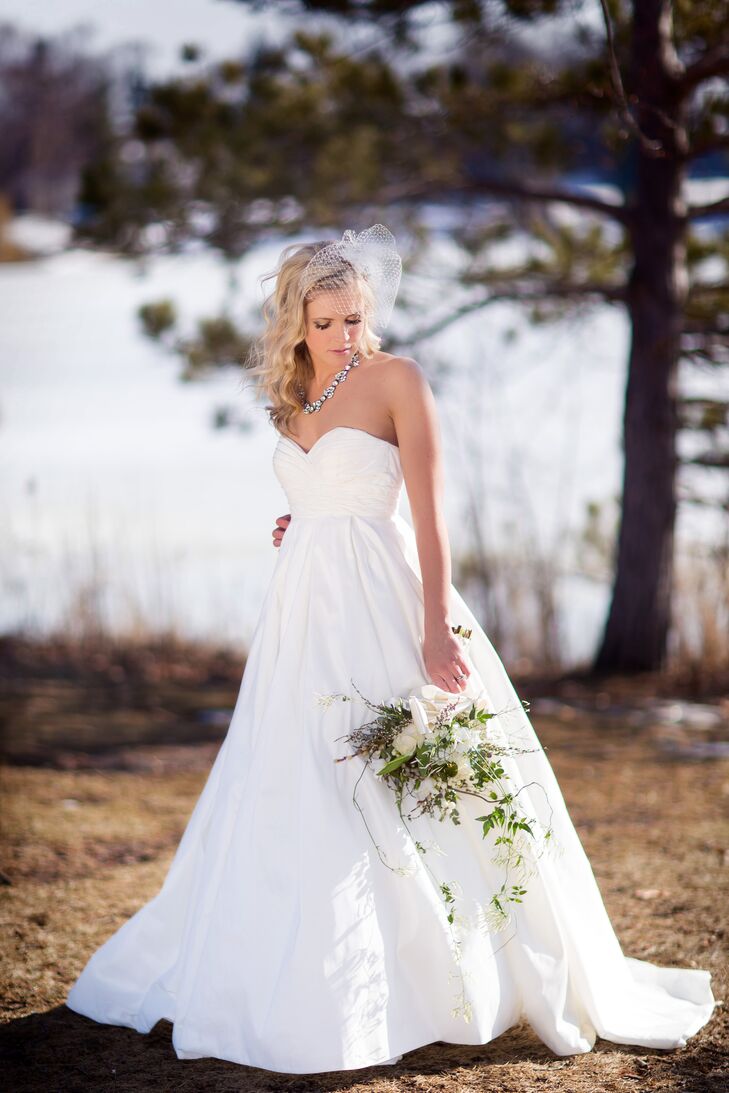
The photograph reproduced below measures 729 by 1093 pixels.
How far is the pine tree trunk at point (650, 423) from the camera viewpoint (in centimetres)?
752

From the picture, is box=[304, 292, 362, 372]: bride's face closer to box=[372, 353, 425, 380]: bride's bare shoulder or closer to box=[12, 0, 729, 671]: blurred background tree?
box=[372, 353, 425, 380]: bride's bare shoulder

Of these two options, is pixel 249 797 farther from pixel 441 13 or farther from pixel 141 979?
pixel 441 13

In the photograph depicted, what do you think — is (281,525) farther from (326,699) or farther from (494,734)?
(494,734)

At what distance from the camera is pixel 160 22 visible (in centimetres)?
2044

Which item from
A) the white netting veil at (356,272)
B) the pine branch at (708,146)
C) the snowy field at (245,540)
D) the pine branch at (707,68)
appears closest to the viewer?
the white netting veil at (356,272)

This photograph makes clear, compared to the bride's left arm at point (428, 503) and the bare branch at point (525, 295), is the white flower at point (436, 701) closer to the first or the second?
the bride's left arm at point (428, 503)

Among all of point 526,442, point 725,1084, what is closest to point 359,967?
point 725,1084

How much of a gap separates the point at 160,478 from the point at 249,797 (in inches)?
594

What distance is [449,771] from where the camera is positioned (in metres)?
2.60

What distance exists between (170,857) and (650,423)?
15.2 ft

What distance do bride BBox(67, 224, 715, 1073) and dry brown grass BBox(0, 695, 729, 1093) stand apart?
0.09 meters

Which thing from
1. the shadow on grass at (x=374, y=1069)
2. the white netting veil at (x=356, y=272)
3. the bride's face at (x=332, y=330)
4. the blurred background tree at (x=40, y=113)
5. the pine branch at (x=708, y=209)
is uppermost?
the blurred background tree at (x=40, y=113)

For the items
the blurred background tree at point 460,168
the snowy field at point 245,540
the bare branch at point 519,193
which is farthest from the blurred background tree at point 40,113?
the bare branch at point 519,193

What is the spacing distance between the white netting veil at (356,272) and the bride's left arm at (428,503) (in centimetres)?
28
